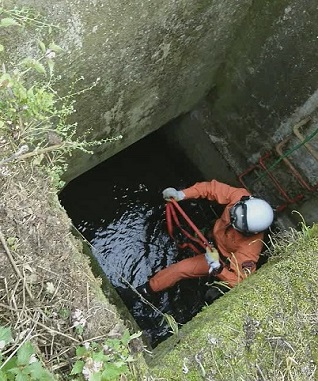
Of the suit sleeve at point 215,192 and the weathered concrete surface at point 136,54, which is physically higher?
the weathered concrete surface at point 136,54

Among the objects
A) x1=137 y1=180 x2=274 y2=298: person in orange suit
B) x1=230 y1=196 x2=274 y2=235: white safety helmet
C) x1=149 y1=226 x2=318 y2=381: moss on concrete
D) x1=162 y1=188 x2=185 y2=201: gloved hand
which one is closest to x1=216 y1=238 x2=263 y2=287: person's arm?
x1=137 y1=180 x2=274 y2=298: person in orange suit

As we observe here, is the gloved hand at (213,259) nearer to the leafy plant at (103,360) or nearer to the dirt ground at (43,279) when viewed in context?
the dirt ground at (43,279)

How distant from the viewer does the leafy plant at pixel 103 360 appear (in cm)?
193

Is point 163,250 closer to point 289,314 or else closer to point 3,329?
point 289,314

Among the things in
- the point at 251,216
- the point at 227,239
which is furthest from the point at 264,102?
the point at 227,239

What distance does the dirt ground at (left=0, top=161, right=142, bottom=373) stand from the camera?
80.0 inches

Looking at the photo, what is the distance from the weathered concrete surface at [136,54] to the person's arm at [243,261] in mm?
1505

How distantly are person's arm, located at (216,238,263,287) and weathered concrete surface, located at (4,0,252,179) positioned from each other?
150cm

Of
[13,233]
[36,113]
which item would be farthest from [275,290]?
[36,113]

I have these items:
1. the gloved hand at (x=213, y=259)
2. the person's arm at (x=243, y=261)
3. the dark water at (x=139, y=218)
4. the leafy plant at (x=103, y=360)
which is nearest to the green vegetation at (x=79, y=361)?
the leafy plant at (x=103, y=360)

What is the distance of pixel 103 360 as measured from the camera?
6.43 ft

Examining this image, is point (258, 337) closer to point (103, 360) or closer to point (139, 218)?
point (103, 360)

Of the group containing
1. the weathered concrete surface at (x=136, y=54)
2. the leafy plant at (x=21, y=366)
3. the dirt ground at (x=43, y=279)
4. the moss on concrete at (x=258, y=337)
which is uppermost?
the weathered concrete surface at (x=136, y=54)

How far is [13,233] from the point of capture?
2223 millimetres
